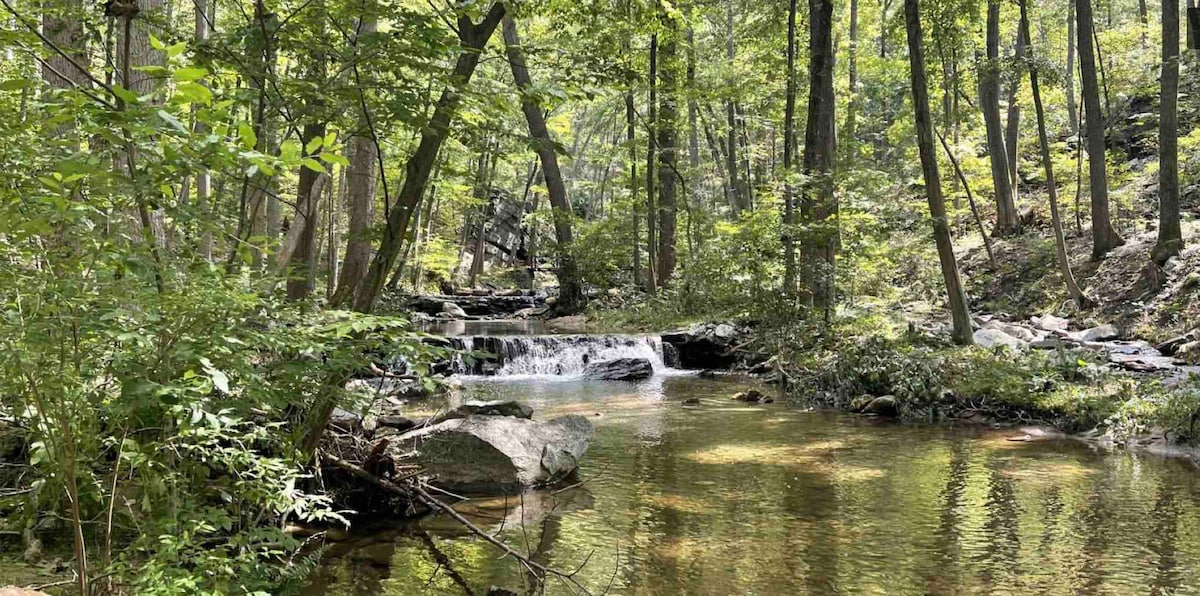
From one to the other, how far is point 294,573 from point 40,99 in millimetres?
2192

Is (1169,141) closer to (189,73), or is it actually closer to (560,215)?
(560,215)

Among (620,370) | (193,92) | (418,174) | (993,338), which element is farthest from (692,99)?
(193,92)

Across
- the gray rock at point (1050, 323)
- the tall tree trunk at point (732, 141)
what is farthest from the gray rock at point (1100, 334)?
the tall tree trunk at point (732, 141)

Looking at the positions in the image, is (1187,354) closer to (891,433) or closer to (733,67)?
(891,433)

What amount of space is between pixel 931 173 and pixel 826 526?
7329mm

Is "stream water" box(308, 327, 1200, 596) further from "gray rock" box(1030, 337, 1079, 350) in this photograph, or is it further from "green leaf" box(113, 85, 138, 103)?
"gray rock" box(1030, 337, 1079, 350)

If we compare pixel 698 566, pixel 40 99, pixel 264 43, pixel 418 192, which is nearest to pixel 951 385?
pixel 698 566

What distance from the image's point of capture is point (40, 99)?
2.71 meters

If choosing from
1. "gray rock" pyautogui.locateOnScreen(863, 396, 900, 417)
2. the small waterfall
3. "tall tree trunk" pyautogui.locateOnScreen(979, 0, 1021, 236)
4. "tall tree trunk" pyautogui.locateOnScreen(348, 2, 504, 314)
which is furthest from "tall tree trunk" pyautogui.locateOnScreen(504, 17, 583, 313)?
"tall tree trunk" pyautogui.locateOnScreen(348, 2, 504, 314)

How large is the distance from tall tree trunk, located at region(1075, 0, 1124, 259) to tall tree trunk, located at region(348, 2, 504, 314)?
47.6 ft

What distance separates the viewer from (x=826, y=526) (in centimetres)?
543

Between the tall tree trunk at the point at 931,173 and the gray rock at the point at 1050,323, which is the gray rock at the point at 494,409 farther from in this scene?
the gray rock at the point at 1050,323

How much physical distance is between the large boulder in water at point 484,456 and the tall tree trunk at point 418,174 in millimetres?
1987

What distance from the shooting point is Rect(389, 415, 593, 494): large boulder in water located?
614cm
